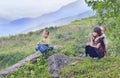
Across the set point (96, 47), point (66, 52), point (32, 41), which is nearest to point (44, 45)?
point (66, 52)

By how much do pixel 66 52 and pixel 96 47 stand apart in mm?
2781

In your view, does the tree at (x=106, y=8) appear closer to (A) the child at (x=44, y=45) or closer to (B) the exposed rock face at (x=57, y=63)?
(B) the exposed rock face at (x=57, y=63)

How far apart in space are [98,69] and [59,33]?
2420 centimetres

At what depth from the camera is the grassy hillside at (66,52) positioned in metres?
20.0

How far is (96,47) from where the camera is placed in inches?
849

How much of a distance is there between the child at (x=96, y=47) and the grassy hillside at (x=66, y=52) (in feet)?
1.27

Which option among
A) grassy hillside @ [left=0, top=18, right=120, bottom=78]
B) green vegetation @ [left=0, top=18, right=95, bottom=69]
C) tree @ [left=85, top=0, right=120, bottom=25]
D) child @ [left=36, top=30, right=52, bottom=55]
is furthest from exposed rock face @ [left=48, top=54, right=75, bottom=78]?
green vegetation @ [left=0, top=18, right=95, bottom=69]

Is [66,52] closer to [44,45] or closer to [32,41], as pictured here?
[44,45]

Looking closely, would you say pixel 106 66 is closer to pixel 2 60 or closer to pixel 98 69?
pixel 98 69

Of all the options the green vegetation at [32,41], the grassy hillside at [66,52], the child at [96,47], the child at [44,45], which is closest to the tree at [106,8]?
the grassy hillside at [66,52]

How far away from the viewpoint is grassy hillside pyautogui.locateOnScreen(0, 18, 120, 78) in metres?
20.0

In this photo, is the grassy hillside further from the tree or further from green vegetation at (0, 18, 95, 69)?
the tree

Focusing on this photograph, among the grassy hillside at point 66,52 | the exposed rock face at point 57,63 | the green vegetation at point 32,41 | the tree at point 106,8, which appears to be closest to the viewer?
the tree at point 106,8

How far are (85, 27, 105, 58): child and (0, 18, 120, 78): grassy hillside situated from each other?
1.27 feet
